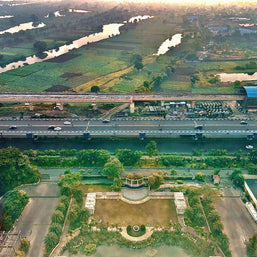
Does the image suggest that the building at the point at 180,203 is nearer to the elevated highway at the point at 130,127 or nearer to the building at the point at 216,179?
the building at the point at 216,179

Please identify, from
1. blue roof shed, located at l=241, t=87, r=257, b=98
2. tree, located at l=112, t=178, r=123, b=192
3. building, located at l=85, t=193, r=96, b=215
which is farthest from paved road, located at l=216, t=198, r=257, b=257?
blue roof shed, located at l=241, t=87, r=257, b=98

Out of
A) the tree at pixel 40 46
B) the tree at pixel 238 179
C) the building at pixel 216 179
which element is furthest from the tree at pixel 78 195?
the tree at pixel 40 46

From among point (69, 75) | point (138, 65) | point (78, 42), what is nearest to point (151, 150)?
point (138, 65)

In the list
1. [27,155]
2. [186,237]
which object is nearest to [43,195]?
[27,155]

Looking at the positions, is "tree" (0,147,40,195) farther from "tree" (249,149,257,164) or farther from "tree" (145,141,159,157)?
"tree" (249,149,257,164)

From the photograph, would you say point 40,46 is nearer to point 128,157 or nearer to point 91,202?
point 128,157

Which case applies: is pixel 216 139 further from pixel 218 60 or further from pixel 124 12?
pixel 124 12
